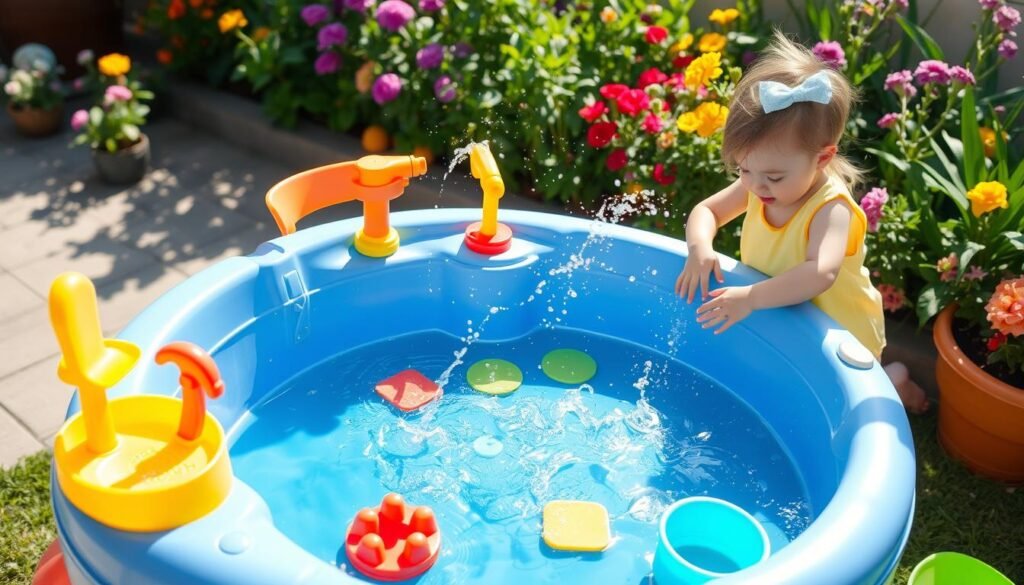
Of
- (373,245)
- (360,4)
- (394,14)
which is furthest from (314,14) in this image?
(373,245)

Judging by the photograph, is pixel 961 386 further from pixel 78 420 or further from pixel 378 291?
pixel 78 420

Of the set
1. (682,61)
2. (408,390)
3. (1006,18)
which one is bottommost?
(408,390)

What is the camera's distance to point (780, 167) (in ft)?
6.79

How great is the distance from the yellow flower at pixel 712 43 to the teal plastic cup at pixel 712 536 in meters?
1.70

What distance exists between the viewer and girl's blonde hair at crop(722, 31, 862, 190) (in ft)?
6.64

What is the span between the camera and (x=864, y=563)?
5.21 feet

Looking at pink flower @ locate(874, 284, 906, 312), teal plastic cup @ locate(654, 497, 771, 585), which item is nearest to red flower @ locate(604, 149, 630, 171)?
pink flower @ locate(874, 284, 906, 312)

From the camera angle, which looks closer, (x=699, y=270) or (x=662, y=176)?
(x=699, y=270)

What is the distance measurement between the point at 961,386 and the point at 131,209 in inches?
112

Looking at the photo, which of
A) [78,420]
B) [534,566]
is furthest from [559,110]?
[78,420]

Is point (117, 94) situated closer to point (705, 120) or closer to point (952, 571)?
point (705, 120)

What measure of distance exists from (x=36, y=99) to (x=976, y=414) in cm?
373

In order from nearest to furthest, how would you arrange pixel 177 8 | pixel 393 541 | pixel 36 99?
pixel 393 541
pixel 36 99
pixel 177 8

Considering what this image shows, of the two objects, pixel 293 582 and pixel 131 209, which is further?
pixel 131 209
